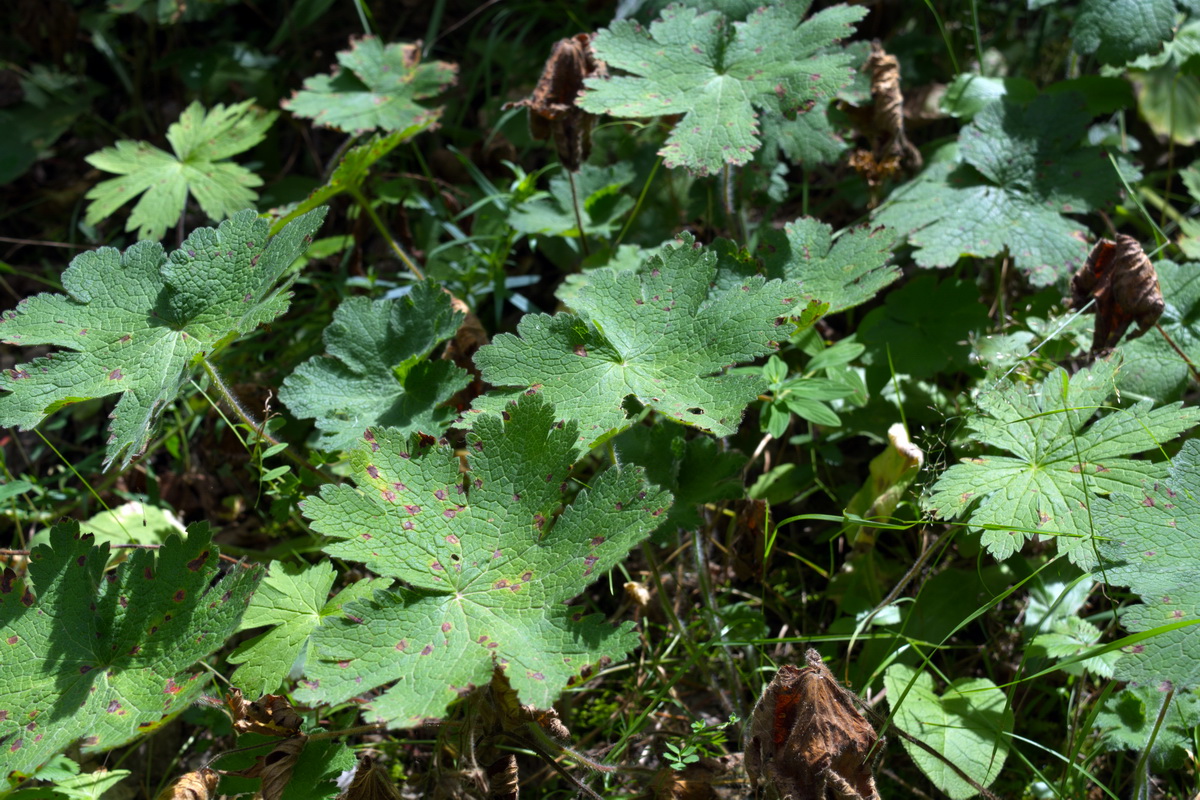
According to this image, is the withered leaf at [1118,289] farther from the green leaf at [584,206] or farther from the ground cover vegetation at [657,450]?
the green leaf at [584,206]

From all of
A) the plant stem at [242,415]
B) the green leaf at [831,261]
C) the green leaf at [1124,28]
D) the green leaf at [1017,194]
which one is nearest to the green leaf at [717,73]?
the green leaf at [831,261]

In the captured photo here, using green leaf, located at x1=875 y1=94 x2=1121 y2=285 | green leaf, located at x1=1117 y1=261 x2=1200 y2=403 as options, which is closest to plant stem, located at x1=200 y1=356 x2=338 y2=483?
green leaf, located at x1=875 y1=94 x2=1121 y2=285

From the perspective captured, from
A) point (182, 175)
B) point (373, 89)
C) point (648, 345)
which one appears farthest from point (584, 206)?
point (182, 175)

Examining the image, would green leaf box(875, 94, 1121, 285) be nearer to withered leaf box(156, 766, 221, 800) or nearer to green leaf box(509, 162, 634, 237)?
green leaf box(509, 162, 634, 237)

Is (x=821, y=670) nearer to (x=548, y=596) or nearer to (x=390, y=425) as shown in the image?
(x=548, y=596)

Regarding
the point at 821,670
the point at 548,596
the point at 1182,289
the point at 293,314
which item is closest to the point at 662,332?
the point at 548,596

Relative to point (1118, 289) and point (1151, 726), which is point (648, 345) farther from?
point (1151, 726)

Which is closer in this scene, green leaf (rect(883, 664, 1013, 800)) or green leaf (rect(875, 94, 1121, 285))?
→ green leaf (rect(883, 664, 1013, 800))
